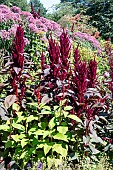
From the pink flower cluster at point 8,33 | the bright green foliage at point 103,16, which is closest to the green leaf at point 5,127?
the pink flower cluster at point 8,33

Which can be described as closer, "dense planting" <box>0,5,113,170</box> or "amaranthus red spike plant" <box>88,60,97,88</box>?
"dense planting" <box>0,5,113,170</box>

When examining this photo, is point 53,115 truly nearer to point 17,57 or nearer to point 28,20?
point 17,57

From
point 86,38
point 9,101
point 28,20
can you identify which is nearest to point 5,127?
point 9,101

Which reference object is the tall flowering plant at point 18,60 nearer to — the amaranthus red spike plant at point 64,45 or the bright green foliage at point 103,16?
the amaranthus red spike plant at point 64,45

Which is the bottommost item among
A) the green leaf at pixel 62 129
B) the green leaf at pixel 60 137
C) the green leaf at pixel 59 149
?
the green leaf at pixel 59 149

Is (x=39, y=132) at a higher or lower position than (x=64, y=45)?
lower

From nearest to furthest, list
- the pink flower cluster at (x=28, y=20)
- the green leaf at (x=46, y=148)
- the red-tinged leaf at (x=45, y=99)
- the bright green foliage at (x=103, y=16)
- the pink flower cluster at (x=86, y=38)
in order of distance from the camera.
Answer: the green leaf at (x=46, y=148)
the red-tinged leaf at (x=45, y=99)
the pink flower cluster at (x=28, y=20)
the pink flower cluster at (x=86, y=38)
the bright green foliage at (x=103, y=16)

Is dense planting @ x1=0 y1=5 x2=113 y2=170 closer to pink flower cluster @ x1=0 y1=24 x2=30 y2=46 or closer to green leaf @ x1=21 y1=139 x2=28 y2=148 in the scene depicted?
green leaf @ x1=21 y1=139 x2=28 y2=148

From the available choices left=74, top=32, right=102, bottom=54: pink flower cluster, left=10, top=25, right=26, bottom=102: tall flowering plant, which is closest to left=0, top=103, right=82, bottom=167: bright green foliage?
left=10, top=25, right=26, bottom=102: tall flowering plant

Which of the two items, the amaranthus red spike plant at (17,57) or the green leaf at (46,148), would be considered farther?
the amaranthus red spike plant at (17,57)

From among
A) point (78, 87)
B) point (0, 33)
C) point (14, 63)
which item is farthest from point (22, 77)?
point (0, 33)

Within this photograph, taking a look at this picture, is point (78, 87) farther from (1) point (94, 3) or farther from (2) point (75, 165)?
(1) point (94, 3)

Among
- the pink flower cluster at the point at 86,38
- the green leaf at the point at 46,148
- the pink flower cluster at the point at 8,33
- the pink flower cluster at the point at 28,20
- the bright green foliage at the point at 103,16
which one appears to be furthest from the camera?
the bright green foliage at the point at 103,16

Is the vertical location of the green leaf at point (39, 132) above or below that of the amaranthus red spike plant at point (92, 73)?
below
